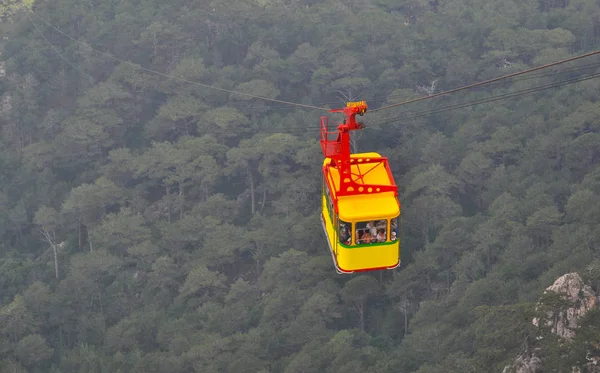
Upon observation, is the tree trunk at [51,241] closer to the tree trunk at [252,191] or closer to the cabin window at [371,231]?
the tree trunk at [252,191]

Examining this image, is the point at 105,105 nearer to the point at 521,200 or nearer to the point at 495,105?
the point at 495,105

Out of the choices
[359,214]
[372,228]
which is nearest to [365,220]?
[359,214]

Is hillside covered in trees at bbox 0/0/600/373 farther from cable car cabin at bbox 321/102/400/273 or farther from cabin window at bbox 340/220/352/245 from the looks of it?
cabin window at bbox 340/220/352/245

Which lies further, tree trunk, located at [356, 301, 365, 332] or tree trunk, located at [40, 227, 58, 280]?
tree trunk, located at [40, 227, 58, 280]

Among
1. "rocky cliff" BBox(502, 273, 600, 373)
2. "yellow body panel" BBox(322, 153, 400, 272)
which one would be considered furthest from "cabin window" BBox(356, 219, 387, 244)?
"rocky cliff" BBox(502, 273, 600, 373)

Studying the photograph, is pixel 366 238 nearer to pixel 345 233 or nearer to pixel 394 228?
pixel 345 233

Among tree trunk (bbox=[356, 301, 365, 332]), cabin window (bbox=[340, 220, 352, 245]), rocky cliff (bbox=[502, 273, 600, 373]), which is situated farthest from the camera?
tree trunk (bbox=[356, 301, 365, 332])

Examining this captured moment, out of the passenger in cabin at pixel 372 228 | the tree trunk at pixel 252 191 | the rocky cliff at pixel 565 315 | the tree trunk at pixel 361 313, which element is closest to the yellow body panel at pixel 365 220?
the passenger in cabin at pixel 372 228

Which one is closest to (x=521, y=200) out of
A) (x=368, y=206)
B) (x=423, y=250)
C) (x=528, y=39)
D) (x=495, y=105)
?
(x=423, y=250)
